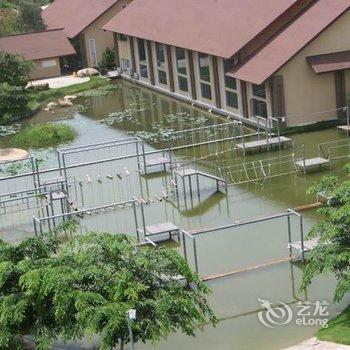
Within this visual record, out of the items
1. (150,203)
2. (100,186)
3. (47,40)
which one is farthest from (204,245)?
(47,40)

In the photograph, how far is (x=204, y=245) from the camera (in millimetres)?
22750

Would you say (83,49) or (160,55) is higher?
(160,55)

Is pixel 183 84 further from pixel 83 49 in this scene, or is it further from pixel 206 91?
pixel 83 49

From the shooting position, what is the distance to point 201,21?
135 ft

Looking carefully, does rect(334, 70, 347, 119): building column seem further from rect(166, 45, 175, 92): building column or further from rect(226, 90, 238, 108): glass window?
rect(166, 45, 175, 92): building column

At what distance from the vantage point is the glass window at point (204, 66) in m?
A: 39.7

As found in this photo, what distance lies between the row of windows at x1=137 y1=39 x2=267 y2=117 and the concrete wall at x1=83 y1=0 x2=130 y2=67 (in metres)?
6.39

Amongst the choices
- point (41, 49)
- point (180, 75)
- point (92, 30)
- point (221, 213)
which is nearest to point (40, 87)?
point (41, 49)

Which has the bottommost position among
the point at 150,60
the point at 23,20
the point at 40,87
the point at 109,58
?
the point at 40,87

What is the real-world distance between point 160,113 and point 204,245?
19.1 meters

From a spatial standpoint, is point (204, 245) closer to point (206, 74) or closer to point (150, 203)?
point (150, 203)

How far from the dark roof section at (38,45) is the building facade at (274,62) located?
12195 mm

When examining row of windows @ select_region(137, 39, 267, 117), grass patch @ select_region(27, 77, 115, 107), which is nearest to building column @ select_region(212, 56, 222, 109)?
row of windows @ select_region(137, 39, 267, 117)

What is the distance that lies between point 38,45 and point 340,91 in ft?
79.3
